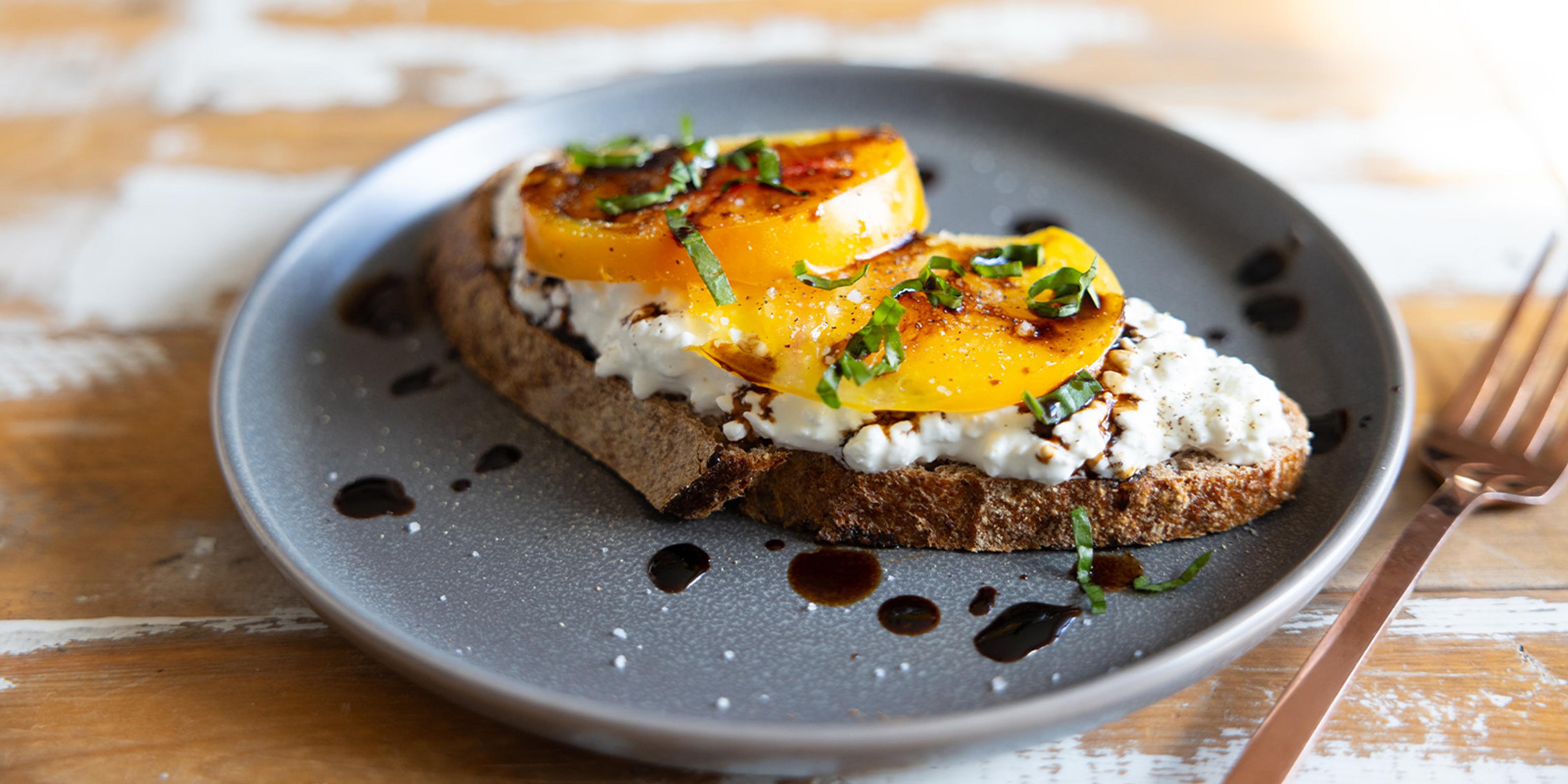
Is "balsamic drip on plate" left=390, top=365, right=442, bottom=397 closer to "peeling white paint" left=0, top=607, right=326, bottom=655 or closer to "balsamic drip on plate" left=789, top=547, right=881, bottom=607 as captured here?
"peeling white paint" left=0, top=607, right=326, bottom=655

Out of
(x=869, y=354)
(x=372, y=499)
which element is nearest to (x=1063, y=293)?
(x=869, y=354)

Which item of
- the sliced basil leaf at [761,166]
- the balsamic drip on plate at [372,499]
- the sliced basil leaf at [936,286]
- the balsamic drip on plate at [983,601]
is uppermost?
the sliced basil leaf at [761,166]

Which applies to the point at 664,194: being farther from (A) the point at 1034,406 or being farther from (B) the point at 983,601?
(B) the point at 983,601

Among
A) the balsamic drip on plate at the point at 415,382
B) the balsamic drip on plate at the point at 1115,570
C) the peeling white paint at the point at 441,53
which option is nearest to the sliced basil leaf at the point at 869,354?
the balsamic drip on plate at the point at 1115,570

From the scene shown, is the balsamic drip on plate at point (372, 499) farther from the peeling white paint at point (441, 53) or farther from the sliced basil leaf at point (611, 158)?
the peeling white paint at point (441, 53)

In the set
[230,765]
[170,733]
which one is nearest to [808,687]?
[230,765]

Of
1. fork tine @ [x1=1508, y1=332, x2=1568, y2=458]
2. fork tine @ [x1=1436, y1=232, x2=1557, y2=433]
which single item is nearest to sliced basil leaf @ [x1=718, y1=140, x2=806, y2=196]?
fork tine @ [x1=1436, y1=232, x2=1557, y2=433]
